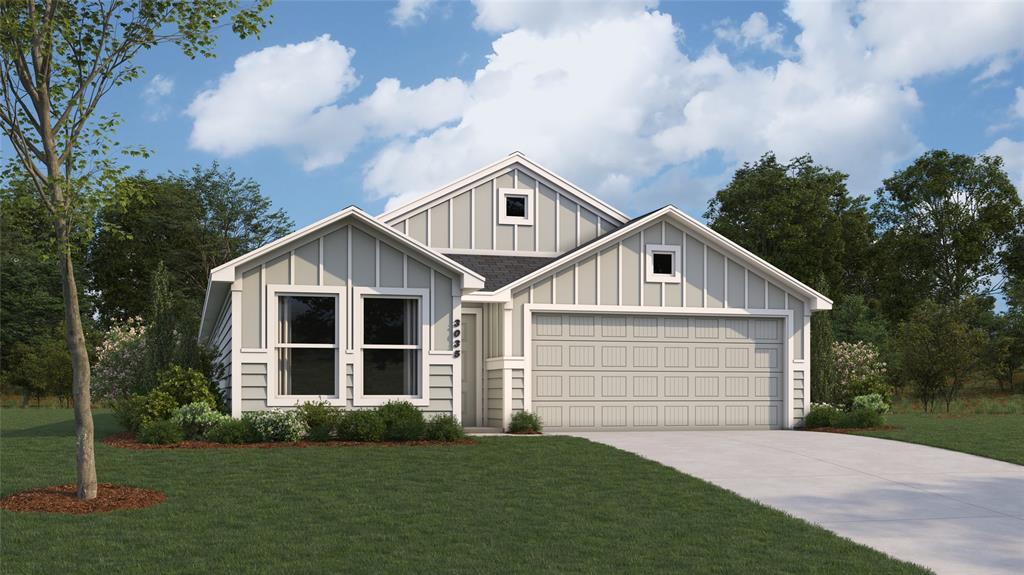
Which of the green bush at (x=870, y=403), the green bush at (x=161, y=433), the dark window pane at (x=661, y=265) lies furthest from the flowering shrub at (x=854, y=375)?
the green bush at (x=161, y=433)

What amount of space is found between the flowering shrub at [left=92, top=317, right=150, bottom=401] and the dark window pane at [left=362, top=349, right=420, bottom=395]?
600 cm

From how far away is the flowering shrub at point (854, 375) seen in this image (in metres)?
20.4

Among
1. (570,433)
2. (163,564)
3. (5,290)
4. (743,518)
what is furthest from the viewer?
(5,290)

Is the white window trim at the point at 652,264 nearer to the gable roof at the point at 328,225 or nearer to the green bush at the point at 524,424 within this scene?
the green bush at the point at 524,424

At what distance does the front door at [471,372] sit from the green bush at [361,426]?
384 cm

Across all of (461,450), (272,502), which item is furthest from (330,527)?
(461,450)

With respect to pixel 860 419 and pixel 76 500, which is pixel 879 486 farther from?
pixel 76 500

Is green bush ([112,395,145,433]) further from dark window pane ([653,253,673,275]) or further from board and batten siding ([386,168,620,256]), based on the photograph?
dark window pane ([653,253,673,275])

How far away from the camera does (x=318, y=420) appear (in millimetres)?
15594

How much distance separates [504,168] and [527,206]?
1.02 metres

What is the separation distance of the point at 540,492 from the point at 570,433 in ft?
25.5

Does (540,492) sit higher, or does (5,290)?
(5,290)

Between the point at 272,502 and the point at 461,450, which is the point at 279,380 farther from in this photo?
the point at 272,502

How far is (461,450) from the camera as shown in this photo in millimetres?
14328
